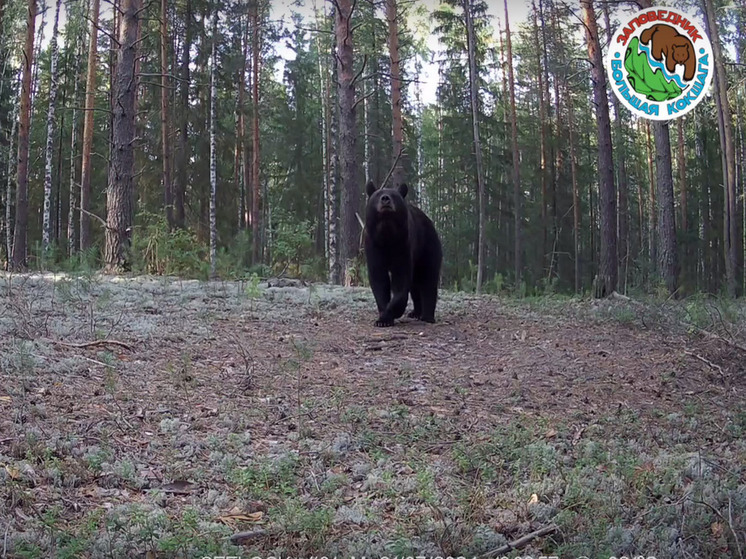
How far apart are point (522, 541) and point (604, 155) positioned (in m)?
12.4

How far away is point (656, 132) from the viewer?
47.1 ft

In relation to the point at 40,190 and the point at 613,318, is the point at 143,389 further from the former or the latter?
the point at 40,190

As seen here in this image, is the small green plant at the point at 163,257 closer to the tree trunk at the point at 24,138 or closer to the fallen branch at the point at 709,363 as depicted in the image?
the fallen branch at the point at 709,363

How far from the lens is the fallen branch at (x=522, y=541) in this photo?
9.27 ft

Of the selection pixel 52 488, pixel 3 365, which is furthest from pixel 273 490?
pixel 3 365

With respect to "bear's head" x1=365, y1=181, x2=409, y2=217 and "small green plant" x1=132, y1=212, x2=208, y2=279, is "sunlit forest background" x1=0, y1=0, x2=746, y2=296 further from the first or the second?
"bear's head" x1=365, y1=181, x2=409, y2=217

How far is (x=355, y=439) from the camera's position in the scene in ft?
13.7

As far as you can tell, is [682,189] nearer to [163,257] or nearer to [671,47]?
[671,47]

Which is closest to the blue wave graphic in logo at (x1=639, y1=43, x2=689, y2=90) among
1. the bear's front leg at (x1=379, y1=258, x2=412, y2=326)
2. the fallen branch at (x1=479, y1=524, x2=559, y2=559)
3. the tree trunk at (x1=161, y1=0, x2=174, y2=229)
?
the bear's front leg at (x1=379, y1=258, x2=412, y2=326)

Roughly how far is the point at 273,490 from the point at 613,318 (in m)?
6.91

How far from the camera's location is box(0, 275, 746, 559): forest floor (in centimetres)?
292

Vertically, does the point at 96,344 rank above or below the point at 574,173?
below

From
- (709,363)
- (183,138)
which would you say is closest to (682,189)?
(183,138)

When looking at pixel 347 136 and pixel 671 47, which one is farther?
pixel 347 136
